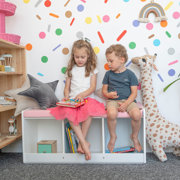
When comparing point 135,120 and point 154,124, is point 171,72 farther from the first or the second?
point 135,120

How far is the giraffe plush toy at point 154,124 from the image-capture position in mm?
1894

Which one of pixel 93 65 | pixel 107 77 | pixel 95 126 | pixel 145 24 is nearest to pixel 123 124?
pixel 95 126

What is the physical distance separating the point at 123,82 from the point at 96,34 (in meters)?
0.54

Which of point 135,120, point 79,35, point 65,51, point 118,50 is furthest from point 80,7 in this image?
point 135,120

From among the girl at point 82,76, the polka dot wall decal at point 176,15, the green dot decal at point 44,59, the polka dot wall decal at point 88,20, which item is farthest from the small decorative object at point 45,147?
the polka dot wall decal at point 176,15

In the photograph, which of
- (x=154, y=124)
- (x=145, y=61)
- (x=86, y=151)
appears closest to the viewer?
(x=86, y=151)

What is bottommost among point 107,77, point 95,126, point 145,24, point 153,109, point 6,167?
point 6,167

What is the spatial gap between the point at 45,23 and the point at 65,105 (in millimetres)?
903

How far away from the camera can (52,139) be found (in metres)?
2.26

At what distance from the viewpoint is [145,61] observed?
6.84ft

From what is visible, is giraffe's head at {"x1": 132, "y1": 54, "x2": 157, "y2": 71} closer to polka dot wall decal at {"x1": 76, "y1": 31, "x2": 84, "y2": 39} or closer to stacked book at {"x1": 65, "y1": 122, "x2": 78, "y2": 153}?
polka dot wall decal at {"x1": 76, "y1": 31, "x2": 84, "y2": 39}

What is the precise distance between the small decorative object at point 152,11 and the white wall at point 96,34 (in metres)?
0.04

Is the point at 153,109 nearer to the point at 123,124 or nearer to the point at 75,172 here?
the point at 123,124

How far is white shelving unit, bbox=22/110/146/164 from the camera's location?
1.86 meters
